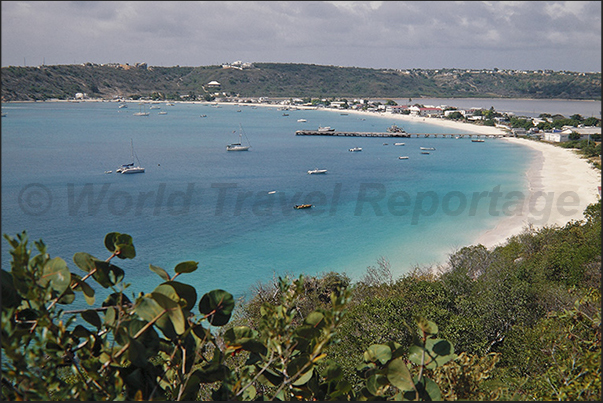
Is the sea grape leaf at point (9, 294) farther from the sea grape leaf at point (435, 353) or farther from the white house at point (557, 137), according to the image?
the white house at point (557, 137)

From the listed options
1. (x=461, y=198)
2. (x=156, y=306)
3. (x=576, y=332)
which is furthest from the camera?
(x=461, y=198)

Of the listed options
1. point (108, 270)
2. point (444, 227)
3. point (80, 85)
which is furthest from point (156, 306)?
point (80, 85)

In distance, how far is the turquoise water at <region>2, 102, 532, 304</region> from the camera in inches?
922

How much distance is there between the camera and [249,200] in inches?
1352

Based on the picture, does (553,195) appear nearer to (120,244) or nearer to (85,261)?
(120,244)

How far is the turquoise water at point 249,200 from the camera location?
2341cm

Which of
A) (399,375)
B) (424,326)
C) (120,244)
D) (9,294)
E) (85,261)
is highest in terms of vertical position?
(120,244)

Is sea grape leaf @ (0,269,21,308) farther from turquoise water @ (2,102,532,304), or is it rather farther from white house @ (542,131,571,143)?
white house @ (542,131,571,143)

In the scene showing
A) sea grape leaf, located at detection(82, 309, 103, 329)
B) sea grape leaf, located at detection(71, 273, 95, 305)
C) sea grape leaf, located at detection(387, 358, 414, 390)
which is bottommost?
sea grape leaf, located at detection(387, 358, 414, 390)

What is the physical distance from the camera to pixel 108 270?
337 cm

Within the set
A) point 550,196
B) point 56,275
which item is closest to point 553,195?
point 550,196

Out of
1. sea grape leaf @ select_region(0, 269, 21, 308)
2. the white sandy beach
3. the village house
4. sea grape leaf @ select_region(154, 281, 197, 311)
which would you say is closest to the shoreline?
the white sandy beach

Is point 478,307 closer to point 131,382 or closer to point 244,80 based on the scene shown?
point 131,382

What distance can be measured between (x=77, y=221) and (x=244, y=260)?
11.6 metres
